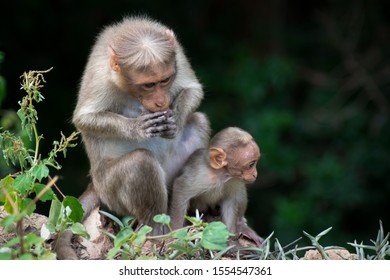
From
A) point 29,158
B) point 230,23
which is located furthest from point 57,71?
point 29,158

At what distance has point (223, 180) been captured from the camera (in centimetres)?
668

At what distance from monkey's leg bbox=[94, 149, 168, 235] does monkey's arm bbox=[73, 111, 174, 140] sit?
156 mm

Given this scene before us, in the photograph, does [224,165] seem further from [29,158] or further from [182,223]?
[29,158]

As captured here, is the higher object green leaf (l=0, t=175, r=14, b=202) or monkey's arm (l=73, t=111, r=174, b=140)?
monkey's arm (l=73, t=111, r=174, b=140)

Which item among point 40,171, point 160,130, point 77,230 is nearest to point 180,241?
point 77,230

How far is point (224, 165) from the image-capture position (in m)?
6.66

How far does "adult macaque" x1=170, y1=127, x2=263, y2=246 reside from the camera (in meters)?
6.62

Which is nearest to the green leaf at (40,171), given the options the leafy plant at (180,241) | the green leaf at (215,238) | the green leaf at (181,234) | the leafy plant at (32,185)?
the leafy plant at (32,185)

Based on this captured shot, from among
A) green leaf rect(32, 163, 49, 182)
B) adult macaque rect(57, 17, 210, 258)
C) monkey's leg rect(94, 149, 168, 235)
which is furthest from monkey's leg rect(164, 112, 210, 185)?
green leaf rect(32, 163, 49, 182)

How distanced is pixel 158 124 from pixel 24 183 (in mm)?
1374

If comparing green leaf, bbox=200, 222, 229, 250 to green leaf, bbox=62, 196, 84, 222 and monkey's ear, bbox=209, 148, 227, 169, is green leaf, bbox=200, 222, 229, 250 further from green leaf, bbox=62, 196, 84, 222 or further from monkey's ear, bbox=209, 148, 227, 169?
monkey's ear, bbox=209, 148, 227, 169

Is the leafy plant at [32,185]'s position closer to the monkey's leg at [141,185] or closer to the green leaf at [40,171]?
the green leaf at [40,171]

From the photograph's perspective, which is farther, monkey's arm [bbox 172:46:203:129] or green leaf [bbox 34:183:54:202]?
monkey's arm [bbox 172:46:203:129]

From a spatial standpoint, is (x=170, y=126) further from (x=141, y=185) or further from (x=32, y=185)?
(x=32, y=185)
